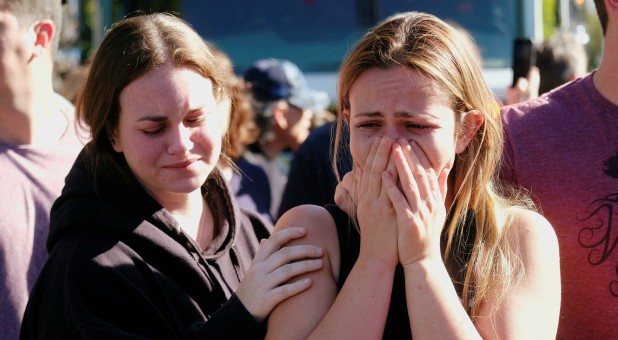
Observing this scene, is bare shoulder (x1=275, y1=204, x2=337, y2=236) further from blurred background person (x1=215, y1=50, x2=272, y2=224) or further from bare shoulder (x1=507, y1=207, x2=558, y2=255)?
blurred background person (x1=215, y1=50, x2=272, y2=224)

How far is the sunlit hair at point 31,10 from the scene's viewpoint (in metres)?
3.84

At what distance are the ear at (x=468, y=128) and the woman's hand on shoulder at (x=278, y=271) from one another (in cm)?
46

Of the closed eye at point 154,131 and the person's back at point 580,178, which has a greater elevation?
the closed eye at point 154,131

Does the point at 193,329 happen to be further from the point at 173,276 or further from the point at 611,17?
the point at 611,17

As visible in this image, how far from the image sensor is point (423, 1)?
810cm

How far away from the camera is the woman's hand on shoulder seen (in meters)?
2.50

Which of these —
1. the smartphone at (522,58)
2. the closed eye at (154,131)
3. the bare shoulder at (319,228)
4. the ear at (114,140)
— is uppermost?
the closed eye at (154,131)

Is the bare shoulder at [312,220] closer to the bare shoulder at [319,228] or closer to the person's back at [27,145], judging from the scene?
the bare shoulder at [319,228]

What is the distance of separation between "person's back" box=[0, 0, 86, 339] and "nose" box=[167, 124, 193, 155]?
0.92 m

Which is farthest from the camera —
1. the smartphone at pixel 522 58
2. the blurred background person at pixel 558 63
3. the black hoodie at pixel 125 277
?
the blurred background person at pixel 558 63

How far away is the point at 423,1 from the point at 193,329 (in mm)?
5847

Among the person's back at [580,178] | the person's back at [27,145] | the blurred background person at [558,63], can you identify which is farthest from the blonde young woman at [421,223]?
the blurred background person at [558,63]

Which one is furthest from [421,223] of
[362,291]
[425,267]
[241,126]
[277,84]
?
[277,84]

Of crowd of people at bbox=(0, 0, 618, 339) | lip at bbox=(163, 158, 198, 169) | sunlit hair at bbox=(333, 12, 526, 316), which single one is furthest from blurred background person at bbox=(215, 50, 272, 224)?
sunlit hair at bbox=(333, 12, 526, 316)
